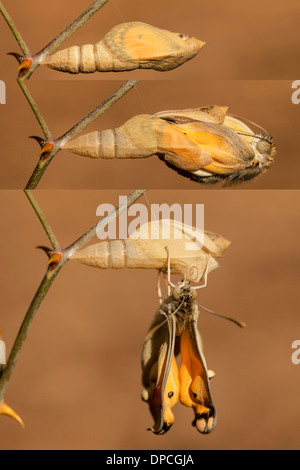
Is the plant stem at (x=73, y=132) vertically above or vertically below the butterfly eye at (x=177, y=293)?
above

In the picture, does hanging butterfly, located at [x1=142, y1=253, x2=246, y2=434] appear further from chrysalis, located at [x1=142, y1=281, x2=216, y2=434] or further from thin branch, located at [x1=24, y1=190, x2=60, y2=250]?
thin branch, located at [x1=24, y1=190, x2=60, y2=250]

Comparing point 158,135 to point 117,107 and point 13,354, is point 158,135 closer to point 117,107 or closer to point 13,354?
point 117,107

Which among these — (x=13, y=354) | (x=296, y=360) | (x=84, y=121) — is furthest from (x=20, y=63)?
(x=296, y=360)

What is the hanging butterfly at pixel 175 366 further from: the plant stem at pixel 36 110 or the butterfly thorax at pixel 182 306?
the plant stem at pixel 36 110

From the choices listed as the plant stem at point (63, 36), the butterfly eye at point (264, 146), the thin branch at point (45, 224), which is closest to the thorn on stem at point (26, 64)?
the plant stem at point (63, 36)

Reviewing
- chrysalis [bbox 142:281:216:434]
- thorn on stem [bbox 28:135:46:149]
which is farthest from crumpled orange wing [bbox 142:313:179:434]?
thorn on stem [bbox 28:135:46:149]

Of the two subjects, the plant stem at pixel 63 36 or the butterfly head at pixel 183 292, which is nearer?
the plant stem at pixel 63 36
